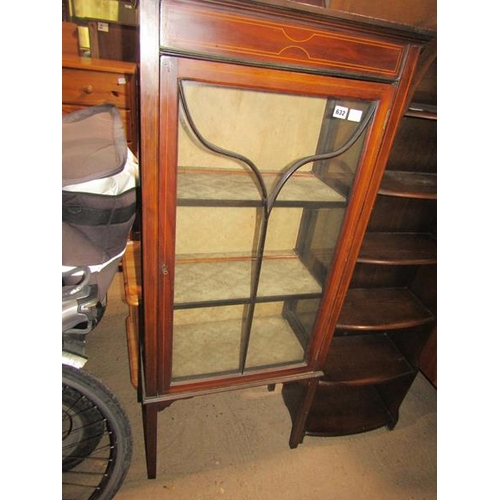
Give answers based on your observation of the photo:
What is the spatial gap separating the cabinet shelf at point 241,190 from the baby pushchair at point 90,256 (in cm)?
16

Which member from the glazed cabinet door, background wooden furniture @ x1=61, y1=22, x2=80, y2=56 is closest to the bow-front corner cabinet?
the glazed cabinet door

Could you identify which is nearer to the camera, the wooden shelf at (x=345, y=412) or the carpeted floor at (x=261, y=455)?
the carpeted floor at (x=261, y=455)

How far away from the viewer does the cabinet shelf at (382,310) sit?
129 cm

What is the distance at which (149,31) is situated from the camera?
24.7 inches

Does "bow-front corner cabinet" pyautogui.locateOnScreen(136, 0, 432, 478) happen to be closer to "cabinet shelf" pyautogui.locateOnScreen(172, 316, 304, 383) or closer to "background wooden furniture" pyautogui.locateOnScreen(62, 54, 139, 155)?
"cabinet shelf" pyautogui.locateOnScreen(172, 316, 304, 383)

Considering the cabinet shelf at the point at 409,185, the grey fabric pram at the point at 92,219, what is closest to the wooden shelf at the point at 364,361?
the cabinet shelf at the point at 409,185

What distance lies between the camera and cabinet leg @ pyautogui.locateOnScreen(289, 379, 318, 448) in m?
1.31

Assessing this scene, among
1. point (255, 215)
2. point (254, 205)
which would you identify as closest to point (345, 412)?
point (255, 215)

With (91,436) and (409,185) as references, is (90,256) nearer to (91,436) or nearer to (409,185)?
(91,436)

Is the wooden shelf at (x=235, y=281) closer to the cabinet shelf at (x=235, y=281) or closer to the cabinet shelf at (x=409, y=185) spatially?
the cabinet shelf at (x=235, y=281)

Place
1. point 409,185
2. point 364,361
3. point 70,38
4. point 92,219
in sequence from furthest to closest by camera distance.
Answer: point 70,38, point 364,361, point 409,185, point 92,219

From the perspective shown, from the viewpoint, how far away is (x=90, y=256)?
866 mm

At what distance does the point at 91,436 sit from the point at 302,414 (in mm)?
829

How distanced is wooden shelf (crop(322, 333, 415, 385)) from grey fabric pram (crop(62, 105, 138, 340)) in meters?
0.97
